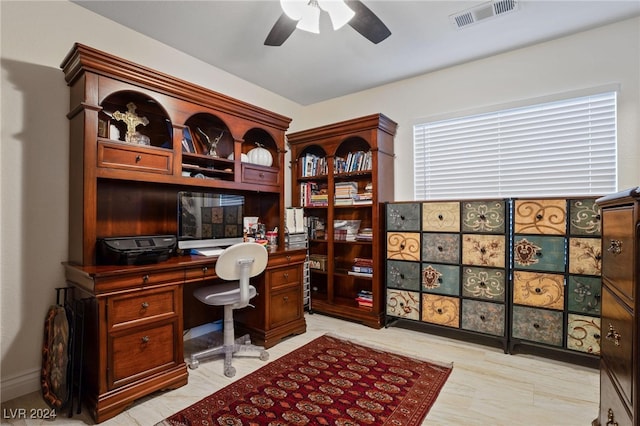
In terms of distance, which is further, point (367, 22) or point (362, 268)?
point (362, 268)

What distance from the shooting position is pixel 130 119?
231 centimetres

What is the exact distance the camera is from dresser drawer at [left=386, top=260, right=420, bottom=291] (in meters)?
2.96

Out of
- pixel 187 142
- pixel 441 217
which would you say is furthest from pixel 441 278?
pixel 187 142

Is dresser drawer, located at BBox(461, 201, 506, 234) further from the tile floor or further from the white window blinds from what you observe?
the tile floor

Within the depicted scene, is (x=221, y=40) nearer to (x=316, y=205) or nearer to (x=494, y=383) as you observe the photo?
(x=316, y=205)

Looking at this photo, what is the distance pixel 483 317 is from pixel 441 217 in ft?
2.98

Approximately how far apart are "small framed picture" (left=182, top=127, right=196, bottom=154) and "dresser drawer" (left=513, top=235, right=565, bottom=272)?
2753mm

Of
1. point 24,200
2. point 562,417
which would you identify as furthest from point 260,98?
point 562,417

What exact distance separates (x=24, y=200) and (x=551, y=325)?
3.79 metres

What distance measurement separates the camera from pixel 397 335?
9.66ft

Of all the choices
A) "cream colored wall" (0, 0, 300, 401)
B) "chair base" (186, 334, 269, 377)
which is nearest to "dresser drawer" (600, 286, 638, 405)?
"chair base" (186, 334, 269, 377)

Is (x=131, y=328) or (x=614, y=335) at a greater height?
(x=614, y=335)

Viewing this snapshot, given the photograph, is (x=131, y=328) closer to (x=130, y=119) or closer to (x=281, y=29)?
(x=130, y=119)

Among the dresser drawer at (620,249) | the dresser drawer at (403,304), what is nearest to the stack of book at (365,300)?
the dresser drawer at (403,304)
